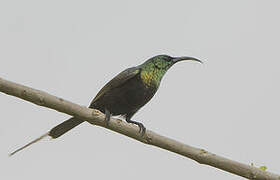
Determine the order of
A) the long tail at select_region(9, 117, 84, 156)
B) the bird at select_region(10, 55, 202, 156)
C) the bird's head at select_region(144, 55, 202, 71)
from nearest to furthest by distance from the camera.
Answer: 1. the long tail at select_region(9, 117, 84, 156)
2. the bird at select_region(10, 55, 202, 156)
3. the bird's head at select_region(144, 55, 202, 71)

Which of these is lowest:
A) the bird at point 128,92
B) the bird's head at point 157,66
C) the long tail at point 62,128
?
the long tail at point 62,128

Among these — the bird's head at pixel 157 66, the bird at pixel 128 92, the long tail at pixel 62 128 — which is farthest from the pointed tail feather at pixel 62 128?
the bird's head at pixel 157 66

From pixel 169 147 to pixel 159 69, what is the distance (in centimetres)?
184

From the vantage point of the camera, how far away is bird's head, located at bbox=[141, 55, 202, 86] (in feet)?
15.9

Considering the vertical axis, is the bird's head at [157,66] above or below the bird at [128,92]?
above

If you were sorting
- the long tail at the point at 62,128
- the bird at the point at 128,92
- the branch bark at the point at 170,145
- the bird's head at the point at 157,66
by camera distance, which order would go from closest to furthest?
the branch bark at the point at 170,145
the long tail at the point at 62,128
the bird at the point at 128,92
the bird's head at the point at 157,66

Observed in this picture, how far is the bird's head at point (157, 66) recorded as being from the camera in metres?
4.85

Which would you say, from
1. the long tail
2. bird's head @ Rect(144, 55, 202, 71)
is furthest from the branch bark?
bird's head @ Rect(144, 55, 202, 71)

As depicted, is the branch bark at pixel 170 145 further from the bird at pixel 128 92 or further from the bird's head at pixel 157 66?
the bird's head at pixel 157 66

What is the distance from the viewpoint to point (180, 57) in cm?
512

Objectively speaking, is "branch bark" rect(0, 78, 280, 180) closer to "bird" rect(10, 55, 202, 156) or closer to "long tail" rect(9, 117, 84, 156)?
"long tail" rect(9, 117, 84, 156)

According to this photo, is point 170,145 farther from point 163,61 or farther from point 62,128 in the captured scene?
point 163,61

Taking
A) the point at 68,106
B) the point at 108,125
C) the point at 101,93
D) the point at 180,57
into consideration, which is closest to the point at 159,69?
the point at 180,57

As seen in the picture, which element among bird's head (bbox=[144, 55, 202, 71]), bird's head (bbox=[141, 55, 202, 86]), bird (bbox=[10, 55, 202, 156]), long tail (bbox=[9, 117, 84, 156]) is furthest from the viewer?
bird's head (bbox=[144, 55, 202, 71])
